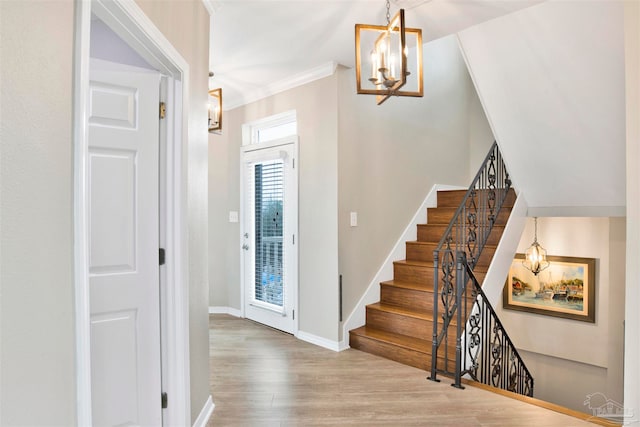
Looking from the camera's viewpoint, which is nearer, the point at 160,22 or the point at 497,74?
the point at 160,22

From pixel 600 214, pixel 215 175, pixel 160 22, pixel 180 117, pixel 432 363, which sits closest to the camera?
pixel 160 22

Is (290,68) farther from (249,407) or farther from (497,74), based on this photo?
(249,407)

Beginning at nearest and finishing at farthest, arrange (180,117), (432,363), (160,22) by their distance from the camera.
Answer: (160,22) < (180,117) < (432,363)

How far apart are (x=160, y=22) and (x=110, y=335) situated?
153 centimetres

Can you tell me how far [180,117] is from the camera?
6.85 feet

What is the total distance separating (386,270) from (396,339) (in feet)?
2.86

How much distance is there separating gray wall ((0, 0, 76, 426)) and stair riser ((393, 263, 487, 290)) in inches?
137

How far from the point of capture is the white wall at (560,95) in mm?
2643

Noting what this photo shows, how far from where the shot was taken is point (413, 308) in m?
3.89

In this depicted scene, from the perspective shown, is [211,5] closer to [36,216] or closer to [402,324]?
[36,216]

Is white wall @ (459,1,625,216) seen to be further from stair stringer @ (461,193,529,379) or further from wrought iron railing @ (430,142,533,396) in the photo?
wrought iron railing @ (430,142,533,396)

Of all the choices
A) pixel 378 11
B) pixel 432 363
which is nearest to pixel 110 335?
pixel 432 363

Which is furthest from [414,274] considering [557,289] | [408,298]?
[557,289]

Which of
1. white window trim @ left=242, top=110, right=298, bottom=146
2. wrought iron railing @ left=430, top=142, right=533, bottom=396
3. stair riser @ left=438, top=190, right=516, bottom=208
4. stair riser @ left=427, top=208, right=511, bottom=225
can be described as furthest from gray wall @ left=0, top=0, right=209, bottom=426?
stair riser @ left=438, top=190, right=516, bottom=208
